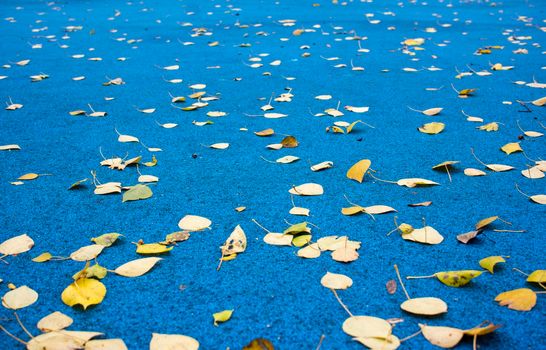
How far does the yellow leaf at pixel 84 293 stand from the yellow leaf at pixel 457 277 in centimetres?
93

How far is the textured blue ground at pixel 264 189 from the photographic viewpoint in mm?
1163

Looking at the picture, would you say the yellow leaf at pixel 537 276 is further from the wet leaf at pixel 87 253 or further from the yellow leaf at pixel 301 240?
the wet leaf at pixel 87 253

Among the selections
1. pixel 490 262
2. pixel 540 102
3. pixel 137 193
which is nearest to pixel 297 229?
pixel 490 262

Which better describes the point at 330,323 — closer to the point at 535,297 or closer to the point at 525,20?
the point at 535,297

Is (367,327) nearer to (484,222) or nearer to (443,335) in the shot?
(443,335)

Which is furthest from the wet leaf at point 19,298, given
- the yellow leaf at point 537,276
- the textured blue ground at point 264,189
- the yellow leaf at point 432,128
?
the yellow leaf at point 432,128

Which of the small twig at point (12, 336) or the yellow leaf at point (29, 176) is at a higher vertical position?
the small twig at point (12, 336)

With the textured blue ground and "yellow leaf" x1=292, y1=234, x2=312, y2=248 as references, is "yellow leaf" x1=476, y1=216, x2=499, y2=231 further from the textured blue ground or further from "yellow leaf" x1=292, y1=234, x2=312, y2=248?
"yellow leaf" x1=292, y1=234, x2=312, y2=248

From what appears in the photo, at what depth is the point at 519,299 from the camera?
3.82 feet

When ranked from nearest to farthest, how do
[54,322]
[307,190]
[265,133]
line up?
[54,322] < [307,190] < [265,133]

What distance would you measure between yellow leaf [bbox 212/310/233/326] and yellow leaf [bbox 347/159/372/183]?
0.87 metres

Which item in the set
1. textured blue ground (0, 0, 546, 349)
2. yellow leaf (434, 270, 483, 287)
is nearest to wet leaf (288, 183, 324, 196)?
textured blue ground (0, 0, 546, 349)

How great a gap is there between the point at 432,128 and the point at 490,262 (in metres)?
1.16

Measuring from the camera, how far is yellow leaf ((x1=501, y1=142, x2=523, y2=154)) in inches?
81.0
